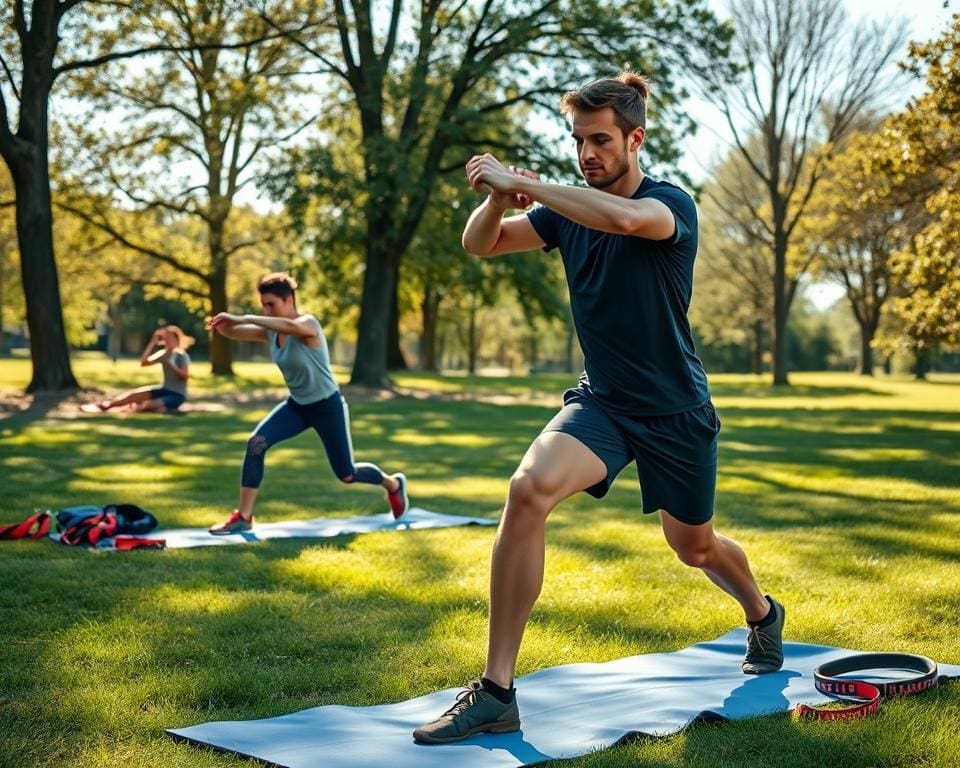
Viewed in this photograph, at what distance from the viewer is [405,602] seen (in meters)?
6.66

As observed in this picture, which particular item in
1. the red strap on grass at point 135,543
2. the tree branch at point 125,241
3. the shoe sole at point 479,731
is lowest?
the red strap on grass at point 135,543

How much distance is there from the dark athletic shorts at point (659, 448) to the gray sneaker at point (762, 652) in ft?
2.55

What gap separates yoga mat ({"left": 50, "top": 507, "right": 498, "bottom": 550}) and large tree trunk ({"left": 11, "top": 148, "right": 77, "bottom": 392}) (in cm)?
1584

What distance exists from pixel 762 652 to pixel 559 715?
1.19 meters

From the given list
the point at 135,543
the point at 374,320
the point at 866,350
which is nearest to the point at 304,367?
the point at 135,543

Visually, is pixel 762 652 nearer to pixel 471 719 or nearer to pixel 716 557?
pixel 716 557

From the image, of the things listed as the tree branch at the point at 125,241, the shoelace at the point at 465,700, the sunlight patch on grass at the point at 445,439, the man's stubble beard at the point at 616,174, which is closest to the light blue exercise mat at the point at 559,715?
the shoelace at the point at 465,700

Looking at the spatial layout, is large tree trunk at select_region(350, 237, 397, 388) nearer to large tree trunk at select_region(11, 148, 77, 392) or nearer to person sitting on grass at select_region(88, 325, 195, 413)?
large tree trunk at select_region(11, 148, 77, 392)

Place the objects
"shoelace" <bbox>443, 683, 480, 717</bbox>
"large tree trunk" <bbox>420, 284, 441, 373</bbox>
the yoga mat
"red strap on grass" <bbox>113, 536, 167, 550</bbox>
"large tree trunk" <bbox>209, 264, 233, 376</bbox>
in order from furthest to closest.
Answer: "large tree trunk" <bbox>420, 284, 441, 373</bbox>
"large tree trunk" <bbox>209, 264, 233, 376</bbox>
the yoga mat
"red strap on grass" <bbox>113, 536, 167, 550</bbox>
"shoelace" <bbox>443, 683, 480, 717</bbox>

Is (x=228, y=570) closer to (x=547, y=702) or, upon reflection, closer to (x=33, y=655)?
(x=33, y=655)

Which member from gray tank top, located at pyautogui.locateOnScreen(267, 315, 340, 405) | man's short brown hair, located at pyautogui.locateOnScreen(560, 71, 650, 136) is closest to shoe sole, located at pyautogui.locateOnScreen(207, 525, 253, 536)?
gray tank top, located at pyautogui.locateOnScreen(267, 315, 340, 405)

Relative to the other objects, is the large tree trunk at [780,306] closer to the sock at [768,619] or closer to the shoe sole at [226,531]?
the shoe sole at [226,531]

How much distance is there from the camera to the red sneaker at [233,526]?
9.04 metres

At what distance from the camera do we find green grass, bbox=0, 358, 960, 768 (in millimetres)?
4316
